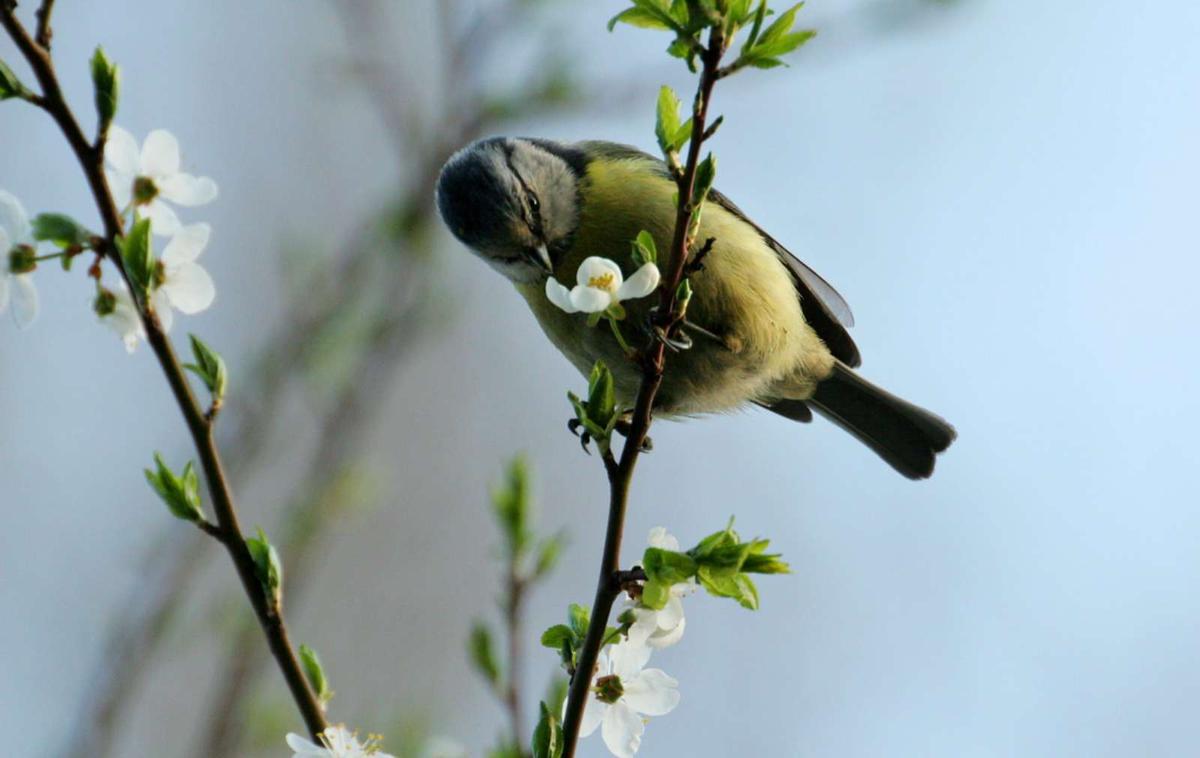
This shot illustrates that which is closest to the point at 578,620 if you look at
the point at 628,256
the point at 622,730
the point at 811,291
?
the point at 622,730

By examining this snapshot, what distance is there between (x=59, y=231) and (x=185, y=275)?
0.47 feet

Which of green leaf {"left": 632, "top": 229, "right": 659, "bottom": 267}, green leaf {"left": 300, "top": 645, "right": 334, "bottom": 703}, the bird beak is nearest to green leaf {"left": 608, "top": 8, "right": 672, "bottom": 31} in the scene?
green leaf {"left": 632, "top": 229, "right": 659, "bottom": 267}

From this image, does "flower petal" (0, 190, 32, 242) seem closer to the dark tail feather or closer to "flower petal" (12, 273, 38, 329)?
"flower petal" (12, 273, 38, 329)

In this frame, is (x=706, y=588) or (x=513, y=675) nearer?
(x=706, y=588)

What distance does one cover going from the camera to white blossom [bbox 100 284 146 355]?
1.41 meters

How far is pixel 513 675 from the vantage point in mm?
1520

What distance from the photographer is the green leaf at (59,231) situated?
1.36 meters

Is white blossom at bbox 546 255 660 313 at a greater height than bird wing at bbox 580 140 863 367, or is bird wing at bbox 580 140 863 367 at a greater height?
bird wing at bbox 580 140 863 367

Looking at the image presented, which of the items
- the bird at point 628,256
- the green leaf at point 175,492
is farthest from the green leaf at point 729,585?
the bird at point 628,256

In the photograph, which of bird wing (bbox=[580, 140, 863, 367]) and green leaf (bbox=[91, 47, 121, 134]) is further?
bird wing (bbox=[580, 140, 863, 367])

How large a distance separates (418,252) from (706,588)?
5.56ft

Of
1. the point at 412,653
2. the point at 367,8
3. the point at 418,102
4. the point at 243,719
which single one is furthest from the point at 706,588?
the point at 412,653

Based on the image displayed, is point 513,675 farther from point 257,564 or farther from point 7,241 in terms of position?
point 7,241

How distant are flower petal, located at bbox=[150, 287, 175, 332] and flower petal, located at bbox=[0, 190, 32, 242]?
0.17 metres
